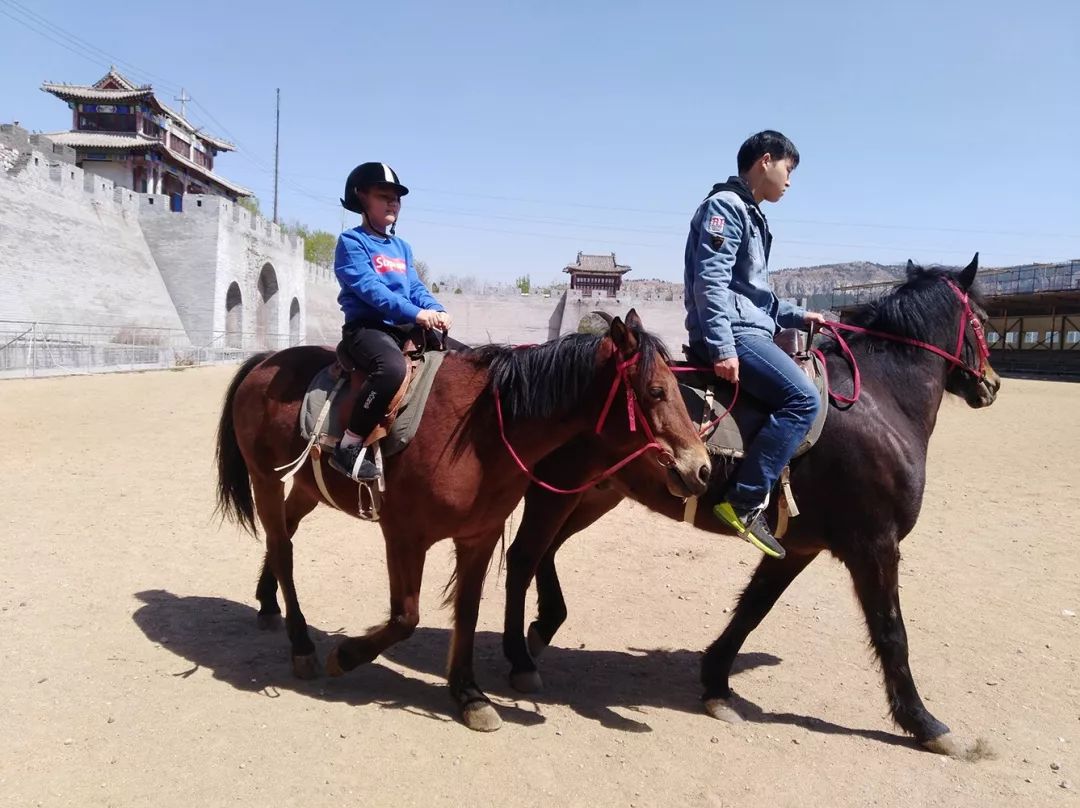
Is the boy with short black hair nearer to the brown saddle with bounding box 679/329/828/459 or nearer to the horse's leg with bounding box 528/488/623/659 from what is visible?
the brown saddle with bounding box 679/329/828/459

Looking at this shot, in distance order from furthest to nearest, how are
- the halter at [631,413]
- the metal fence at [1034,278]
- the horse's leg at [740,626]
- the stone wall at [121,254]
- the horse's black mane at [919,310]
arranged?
the metal fence at [1034,278] < the stone wall at [121,254] < the horse's black mane at [919,310] < the horse's leg at [740,626] < the halter at [631,413]

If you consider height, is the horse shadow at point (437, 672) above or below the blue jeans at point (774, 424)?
below

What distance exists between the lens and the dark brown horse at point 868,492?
3357 mm

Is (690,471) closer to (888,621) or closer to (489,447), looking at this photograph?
(489,447)

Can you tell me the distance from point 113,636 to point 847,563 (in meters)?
3.94

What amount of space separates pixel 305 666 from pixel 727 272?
2.93m

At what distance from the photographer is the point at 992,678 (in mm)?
3957

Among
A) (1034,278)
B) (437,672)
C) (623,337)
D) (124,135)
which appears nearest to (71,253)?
(124,135)

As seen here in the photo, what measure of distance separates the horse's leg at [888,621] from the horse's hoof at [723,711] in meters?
0.71

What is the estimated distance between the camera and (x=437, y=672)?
3992mm

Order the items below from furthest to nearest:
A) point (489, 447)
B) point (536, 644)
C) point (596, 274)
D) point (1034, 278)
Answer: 1. point (596, 274)
2. point (1034, 278)
3. point (536, 644)
4. point (489, 447)

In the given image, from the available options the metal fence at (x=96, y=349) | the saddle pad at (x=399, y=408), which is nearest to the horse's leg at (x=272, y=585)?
the saddle pad at (x=399, y=408)

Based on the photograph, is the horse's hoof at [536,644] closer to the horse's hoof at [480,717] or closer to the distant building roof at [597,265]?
the horse's hoof at [480,717]

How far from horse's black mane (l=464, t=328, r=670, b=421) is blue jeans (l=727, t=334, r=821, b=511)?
1.68ft
